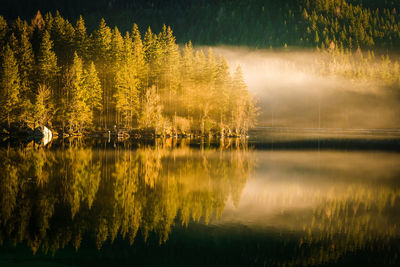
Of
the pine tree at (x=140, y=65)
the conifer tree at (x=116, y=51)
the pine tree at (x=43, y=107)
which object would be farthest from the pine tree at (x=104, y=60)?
the pine tree at (x=43, y=107)

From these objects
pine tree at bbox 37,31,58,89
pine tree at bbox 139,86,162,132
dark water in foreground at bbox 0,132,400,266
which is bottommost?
dark water in foreground at bbox 0,132,400,266

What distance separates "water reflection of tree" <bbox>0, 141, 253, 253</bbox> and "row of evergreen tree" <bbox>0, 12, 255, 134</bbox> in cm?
3277

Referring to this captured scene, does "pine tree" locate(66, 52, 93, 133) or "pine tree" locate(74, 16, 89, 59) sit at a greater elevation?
"pine tree" locate(74, 16, 89, 59)

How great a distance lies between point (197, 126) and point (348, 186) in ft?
174

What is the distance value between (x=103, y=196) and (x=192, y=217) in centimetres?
482

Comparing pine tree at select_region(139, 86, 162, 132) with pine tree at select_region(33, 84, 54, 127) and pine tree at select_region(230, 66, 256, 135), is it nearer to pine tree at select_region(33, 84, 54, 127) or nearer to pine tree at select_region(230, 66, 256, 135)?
pine tree at select_region(33, 84, 54, 127)

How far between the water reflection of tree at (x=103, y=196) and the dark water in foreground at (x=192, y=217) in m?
0.05

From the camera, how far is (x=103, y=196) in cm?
1723

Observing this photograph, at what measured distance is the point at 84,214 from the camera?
14367mm

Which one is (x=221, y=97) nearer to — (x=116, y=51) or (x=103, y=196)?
(x=116, y=51)

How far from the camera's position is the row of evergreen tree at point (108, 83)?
199ft

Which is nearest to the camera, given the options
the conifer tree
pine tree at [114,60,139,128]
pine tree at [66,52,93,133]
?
pine tree at [66,52,93,133]

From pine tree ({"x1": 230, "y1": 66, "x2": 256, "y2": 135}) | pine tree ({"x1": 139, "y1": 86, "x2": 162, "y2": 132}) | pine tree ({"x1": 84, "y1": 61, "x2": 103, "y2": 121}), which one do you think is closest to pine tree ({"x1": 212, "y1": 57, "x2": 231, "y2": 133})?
pine tree ({"x1": 230, "y1": 66, "x2": 256, "y2": 135})

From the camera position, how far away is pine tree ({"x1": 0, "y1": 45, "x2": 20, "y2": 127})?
54375mm
